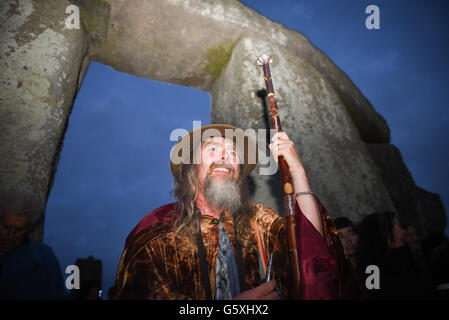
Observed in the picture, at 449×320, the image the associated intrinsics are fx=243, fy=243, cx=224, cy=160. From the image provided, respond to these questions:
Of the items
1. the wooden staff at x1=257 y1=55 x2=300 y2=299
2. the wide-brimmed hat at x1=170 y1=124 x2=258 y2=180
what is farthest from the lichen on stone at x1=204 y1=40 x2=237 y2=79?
the wooden staff at x1=257 y1=55 x2=300 y2=299

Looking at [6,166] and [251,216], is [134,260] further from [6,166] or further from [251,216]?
[6,166]

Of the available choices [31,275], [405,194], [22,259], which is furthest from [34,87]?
[405,194]

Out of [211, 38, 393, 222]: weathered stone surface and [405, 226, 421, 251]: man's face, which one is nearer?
[211, 38, 393, 222]: weathered stone surface

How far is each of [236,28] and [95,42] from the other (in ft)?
6.74

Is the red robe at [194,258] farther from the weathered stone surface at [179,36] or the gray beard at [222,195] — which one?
the weathered stone surface at [179,36]

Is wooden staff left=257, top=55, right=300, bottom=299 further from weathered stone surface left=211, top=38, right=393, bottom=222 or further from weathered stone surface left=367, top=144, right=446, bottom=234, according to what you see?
weathered stone surface left=367, top=144, right=446, bottom=234

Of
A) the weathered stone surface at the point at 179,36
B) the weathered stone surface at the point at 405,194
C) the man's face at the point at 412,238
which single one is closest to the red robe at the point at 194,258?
the man's face at the point at 412,238

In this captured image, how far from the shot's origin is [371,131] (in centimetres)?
510

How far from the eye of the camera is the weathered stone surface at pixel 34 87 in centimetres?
196

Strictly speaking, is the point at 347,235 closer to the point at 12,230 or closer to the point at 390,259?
the point at 390,259

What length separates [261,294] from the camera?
4.16 ft

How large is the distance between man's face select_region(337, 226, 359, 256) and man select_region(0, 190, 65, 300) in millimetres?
2524

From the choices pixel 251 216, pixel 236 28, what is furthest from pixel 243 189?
pixel 236 28

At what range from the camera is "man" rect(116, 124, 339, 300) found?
1.30 meters
